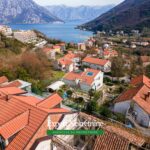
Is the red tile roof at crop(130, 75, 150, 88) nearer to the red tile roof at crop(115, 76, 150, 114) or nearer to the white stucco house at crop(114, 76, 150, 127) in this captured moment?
the red tile roof at crop(115, 76, 150, 114)

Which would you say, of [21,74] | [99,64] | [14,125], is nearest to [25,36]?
[99,64]

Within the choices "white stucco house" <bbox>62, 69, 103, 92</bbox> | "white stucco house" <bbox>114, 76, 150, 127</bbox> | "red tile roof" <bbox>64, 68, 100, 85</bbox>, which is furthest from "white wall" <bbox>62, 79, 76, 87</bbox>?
"white stucco house" <bbox>114, 76, 150, 127</bbox>

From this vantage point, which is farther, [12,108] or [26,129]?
[12,108]

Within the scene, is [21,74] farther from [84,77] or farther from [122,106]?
[122,106]

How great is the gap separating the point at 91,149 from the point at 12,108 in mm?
7195

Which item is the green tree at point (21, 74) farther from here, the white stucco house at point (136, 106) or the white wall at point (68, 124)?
the white wall at point (68, 124)

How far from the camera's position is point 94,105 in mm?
26844

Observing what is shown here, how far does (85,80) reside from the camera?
40.3m

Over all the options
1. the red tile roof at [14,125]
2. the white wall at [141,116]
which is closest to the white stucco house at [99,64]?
the white wall at [141,116]

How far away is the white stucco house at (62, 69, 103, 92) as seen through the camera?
40.0 m

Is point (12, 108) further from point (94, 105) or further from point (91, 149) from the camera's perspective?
point (94, 105)

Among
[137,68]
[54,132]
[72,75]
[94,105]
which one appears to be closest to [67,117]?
[54,132]

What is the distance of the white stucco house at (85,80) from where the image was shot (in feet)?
131

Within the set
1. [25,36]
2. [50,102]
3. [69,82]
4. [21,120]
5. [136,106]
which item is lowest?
[69,82]
